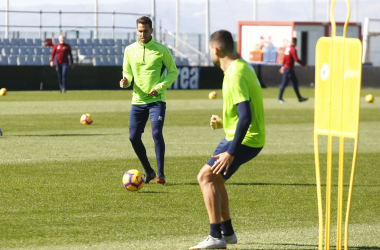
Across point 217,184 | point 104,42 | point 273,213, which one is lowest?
point 273,213

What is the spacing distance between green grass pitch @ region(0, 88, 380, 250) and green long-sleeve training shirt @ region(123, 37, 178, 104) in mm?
1113

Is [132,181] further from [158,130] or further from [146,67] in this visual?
[146,67]

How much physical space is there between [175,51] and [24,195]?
34.2 m

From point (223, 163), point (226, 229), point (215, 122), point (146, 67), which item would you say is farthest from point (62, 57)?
point (223, 163)

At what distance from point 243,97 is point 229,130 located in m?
0.39

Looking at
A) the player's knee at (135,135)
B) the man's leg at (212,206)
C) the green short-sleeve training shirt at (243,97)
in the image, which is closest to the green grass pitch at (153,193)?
the man's leg at (212,206)

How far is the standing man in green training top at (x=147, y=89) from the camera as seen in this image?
26.9 ft

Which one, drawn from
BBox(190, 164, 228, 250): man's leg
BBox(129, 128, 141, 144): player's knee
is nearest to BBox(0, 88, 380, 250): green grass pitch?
BBox(190, 164, 228, 250): man's leg

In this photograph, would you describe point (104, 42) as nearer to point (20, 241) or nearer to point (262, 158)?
point (262, 158)

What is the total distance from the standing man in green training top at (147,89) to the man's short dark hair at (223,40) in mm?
3091

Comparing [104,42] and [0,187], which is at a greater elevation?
[104,42]

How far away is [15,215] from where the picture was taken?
6316 mm

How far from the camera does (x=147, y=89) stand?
325 inches

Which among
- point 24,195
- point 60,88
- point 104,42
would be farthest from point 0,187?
point 104,42
